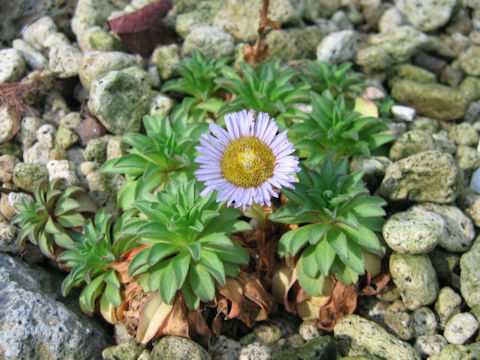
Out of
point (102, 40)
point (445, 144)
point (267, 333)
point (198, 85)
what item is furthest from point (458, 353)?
point (102, 40)

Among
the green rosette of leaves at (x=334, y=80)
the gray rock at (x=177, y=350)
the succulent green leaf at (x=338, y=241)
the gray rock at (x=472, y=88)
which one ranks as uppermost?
the green rosette of leaves at (x=334, y=80)

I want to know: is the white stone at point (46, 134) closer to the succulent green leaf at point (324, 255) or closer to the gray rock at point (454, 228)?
the succulent green leaf at point (324, 255)

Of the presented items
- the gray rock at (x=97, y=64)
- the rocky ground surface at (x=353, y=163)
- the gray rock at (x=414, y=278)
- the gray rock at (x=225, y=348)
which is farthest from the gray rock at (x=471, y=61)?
the gray rock at (x=225, y=348)

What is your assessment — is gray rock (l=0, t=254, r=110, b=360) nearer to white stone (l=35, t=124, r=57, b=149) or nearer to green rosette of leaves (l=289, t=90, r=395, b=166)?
white stone (l=35, t=124, r=57, b=149)

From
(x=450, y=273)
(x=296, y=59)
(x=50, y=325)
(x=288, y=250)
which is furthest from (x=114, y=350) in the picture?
(x=296, y=59)

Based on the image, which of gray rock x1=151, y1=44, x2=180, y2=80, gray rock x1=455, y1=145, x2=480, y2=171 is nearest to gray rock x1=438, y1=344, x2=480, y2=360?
gray rock x1=455, y1=145, x2=480, y2=171

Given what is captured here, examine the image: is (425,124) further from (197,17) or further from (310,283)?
(197,17)
